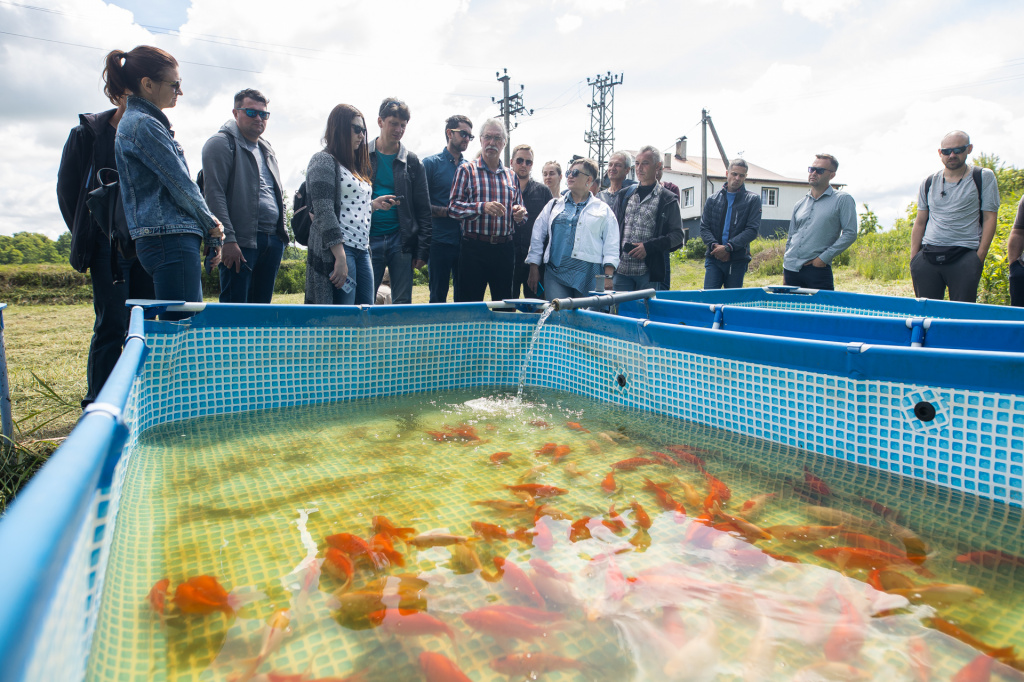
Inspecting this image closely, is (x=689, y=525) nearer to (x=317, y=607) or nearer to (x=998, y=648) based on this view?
(x=998, y=648)

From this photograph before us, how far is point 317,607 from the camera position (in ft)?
5.32

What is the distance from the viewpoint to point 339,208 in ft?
12.7

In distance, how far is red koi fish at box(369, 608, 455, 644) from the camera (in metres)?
1.51

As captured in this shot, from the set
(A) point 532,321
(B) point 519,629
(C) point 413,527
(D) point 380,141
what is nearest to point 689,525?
(B) point 519,629

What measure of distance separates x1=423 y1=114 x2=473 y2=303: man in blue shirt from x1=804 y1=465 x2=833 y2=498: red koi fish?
3.31 metres

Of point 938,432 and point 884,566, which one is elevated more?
point 938,432

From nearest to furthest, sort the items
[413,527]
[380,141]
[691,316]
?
[413,527]
[691,316]
[380,141]

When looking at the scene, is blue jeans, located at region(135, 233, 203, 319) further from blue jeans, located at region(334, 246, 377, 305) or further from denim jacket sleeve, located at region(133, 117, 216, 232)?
blue jeans, located at region(334, 246, 377, 305)

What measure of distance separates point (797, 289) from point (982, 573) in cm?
365

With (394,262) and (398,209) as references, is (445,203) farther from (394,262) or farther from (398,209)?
(394,262)

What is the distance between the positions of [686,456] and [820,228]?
11.7 ft

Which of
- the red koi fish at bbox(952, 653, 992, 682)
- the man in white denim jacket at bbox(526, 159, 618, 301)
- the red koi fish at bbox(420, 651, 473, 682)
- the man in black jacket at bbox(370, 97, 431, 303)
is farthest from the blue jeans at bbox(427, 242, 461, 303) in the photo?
the red koi fish at bbox(952, 653, 992, 682)

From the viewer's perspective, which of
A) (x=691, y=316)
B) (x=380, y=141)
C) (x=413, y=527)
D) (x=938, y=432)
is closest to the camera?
(x=413, y=527)

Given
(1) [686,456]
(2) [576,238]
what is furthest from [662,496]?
(2) [576,238]
